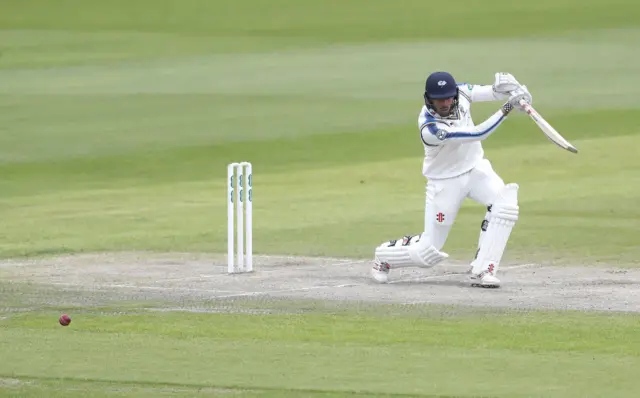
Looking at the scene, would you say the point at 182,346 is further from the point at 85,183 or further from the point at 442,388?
the point at 85,183

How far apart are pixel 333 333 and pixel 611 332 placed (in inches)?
73.1

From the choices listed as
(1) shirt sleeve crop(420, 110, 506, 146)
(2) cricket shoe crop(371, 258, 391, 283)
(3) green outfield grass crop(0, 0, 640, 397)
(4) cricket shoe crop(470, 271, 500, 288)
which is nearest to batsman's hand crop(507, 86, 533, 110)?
(1) shirt sleeve crop(420, 110, 506, 146)

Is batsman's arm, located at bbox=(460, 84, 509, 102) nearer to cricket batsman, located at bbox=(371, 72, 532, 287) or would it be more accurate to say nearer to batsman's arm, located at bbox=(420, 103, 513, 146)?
cricket batsman, located at bbox=(371, 72, 532, 287)

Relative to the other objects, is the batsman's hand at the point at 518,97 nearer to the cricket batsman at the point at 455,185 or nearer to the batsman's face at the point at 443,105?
the cricket batsman at the point at 455,185

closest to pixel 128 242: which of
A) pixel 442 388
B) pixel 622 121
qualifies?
pixel 442 388

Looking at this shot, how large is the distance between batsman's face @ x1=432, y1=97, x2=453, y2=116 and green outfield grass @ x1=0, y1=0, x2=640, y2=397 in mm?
1963

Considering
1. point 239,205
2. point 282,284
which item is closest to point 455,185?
point 282,284

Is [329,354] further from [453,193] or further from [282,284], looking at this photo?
[453,193]

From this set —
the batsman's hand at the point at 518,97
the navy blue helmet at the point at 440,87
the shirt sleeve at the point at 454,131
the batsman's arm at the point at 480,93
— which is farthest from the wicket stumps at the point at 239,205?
the batsman's hand at the point at 518,97

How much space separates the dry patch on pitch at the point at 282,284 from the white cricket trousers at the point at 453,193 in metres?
0.50

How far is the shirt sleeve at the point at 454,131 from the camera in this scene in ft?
39.5

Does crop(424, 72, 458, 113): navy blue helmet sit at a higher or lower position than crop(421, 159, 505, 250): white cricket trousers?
higher

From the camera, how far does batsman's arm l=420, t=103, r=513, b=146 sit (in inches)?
474

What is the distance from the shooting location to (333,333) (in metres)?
10.3
